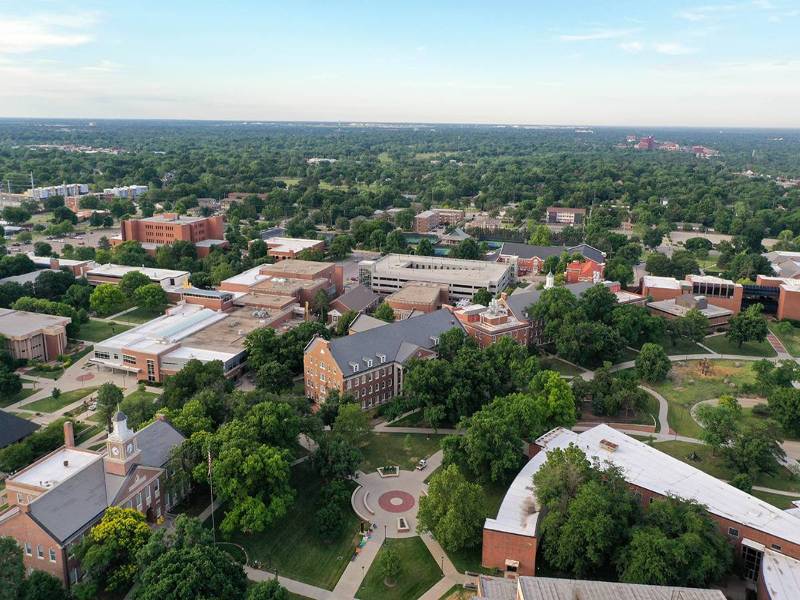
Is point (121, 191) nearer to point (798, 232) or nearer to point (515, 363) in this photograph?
point (515, 363)

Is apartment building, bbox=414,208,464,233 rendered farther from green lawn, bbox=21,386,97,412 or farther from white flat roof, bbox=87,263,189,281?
green lawn, bbox=21,386,97,412

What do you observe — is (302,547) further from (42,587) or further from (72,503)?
(42,587)

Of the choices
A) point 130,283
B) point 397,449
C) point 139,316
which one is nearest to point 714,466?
point 397,449

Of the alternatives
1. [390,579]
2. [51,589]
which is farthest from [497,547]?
[51,589]

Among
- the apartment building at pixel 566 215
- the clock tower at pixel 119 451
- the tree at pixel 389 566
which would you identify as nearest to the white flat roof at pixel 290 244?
the apartment building at pixel 566 215

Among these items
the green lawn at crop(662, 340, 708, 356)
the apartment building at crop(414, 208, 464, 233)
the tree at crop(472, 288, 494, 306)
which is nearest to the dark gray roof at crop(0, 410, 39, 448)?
the tree at crop(472, 288, 494, 306)

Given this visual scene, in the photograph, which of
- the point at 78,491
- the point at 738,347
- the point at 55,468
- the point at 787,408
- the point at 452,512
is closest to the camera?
the point at 78,491
